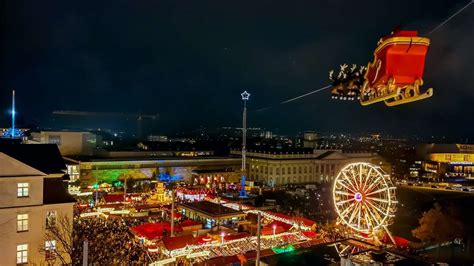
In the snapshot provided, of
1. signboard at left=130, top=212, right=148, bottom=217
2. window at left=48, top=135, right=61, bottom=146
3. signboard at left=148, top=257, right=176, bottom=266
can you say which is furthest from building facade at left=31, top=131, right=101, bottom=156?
signboard at left=148, top=257, right=176, bottom=266

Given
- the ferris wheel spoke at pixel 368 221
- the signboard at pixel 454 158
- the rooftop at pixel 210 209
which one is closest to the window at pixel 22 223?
the ferris wheel spoke at pixel 368 221

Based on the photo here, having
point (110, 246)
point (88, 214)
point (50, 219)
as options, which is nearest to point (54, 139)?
point (88, 214)

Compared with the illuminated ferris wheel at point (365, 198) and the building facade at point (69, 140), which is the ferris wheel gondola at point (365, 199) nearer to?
the illuminated ferris wheel at point (365, 198)

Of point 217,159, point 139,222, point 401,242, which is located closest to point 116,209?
point 139,222

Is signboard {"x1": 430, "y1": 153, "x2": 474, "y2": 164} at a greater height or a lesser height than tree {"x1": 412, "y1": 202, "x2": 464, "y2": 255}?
greater

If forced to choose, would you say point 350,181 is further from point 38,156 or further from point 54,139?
point 54,139

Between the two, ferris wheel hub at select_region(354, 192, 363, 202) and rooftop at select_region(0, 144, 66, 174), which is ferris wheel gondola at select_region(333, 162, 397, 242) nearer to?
ferris wheel hub at select_region(354, 192, 363, 202)

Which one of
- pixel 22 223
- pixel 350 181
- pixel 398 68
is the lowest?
pixel 22 223
